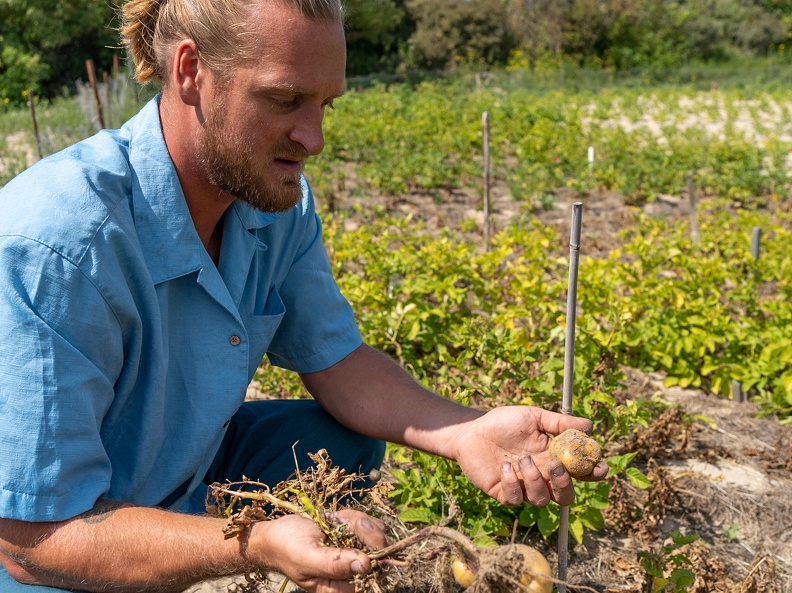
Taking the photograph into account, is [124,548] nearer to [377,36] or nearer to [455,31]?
[455,31]

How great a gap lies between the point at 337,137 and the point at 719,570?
7809 mm

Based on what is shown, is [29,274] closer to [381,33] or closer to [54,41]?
[54,41]

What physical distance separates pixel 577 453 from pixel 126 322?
1015mm

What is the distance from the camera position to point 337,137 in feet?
31.4

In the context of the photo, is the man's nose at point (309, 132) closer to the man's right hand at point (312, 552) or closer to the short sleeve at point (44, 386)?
the short sleeve at point (44, 386)

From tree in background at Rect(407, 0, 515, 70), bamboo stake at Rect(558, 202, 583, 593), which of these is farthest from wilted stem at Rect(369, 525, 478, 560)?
tree in background at Rect(407, 0, 515, 70)

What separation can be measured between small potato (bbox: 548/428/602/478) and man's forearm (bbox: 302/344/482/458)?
27cm

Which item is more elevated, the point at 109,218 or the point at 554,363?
the point at 109,218

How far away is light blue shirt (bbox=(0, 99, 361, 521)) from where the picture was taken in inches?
59.2

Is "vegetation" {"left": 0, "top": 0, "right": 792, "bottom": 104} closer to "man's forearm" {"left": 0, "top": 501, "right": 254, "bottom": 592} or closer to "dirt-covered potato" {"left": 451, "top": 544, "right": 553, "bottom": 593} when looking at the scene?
"man's forearm" {"left": 0, "top": 501, "right": 254, "bottom": 592}

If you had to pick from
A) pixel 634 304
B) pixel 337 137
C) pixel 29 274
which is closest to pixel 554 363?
pixel 634 304

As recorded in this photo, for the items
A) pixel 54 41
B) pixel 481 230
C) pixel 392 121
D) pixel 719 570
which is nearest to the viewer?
pixel 719 570

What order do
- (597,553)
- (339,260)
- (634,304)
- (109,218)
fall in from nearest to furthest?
1. (109,218)
2. (597,553)
3. (634,304)
4. (339,260)

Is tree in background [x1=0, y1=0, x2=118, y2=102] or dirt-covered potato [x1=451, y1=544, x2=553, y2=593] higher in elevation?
tree in background [x1=0, y1=0, x2=118, y2=102]
